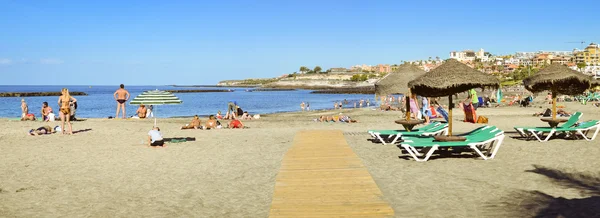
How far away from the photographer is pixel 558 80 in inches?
562

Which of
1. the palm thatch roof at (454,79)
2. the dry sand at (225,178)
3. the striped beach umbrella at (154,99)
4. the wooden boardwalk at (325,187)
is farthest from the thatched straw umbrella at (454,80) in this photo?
the striped beach umbrella at (154,99)

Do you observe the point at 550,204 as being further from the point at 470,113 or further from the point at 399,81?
the point at 470,113

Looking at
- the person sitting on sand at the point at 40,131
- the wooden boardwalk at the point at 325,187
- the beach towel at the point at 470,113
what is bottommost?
the person sitting on sand at the point at 40,131

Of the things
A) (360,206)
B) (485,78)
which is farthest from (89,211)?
(485,78)

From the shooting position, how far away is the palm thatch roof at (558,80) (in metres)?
14.2

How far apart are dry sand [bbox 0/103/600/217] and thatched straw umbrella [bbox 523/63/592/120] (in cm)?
181

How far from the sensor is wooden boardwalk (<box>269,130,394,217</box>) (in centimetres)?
616

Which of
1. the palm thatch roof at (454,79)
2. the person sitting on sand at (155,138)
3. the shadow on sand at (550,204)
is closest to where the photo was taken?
the shadow on sand at (550,204)

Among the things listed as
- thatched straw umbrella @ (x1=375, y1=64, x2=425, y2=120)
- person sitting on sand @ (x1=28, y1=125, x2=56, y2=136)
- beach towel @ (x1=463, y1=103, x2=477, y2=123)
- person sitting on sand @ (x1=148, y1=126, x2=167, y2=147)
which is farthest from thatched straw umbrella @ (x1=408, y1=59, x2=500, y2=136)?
person sitting on sand @ (x1=28, y1=125, x2=56, y2=136)

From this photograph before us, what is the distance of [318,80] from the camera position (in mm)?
199750

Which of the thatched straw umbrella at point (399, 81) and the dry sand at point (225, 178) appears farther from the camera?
the thatched straw umbrella at point (399, 81)

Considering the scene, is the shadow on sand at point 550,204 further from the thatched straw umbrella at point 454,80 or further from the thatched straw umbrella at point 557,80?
the thatched straw umbrella at point 557,80

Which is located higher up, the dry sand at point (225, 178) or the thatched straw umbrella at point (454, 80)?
the thatched straw umbrella at point (454, 80)

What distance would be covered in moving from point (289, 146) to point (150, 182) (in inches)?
195
